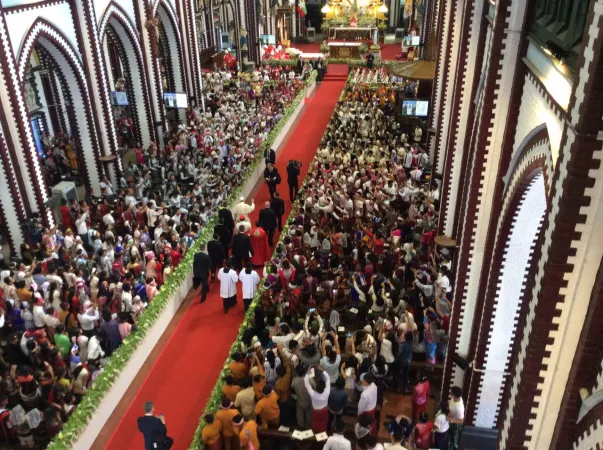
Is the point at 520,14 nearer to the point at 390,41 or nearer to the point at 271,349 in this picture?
the point at 271,349

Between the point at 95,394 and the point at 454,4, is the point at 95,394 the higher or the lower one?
the lower one

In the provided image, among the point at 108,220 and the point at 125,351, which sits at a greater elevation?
the point at 108,220

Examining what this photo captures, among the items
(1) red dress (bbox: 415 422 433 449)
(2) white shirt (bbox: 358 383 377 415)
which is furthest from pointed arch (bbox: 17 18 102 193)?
(1) red dress (bbox: 415 422 433 449)

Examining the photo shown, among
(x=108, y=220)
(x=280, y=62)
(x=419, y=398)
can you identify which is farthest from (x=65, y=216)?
(x=280, y=62)

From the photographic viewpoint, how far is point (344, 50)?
124 ft

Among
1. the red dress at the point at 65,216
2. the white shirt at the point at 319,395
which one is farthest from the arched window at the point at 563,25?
the red dress at the point at 65,216

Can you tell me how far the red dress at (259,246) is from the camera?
13414 mm

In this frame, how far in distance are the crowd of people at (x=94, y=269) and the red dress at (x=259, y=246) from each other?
829 mm

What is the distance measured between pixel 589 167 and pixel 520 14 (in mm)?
3299

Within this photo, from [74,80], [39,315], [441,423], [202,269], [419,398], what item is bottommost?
[419,398]

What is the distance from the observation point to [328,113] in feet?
A: 88.2

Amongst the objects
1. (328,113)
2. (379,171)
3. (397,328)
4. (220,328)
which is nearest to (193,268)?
(220,328)

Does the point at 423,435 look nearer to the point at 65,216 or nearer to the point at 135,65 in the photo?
the point at 65,216

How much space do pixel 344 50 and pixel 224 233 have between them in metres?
27.5
